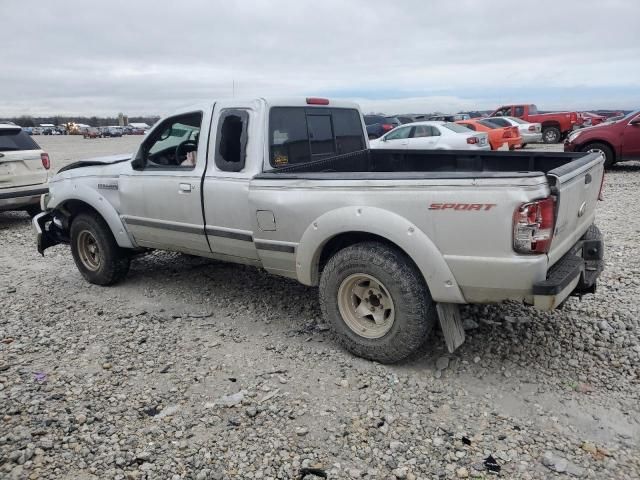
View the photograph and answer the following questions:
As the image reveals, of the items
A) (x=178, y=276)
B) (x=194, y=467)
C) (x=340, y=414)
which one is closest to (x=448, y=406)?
(x=340, y=414)

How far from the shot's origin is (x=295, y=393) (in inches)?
137

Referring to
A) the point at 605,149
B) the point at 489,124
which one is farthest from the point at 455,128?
the point at 489,124

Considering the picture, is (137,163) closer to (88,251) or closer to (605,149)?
(88,251)

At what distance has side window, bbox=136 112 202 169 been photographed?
477 cm

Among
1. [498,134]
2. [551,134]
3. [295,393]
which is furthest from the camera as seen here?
[551,134]

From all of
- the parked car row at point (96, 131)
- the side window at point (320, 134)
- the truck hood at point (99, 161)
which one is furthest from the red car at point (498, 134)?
the parked car row at point (96, 131)

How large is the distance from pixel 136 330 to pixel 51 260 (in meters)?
3.02

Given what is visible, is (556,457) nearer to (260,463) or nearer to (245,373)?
(260,463)

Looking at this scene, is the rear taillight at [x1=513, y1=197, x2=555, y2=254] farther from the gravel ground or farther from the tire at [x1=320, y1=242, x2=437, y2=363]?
the gravel ground

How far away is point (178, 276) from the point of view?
591 centimetres

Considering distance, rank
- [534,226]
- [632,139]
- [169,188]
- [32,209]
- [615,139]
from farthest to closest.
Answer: [615,139] < [632,139] < [32,209] < [169,188] < [534,226]

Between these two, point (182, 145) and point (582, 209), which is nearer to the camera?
point (582, 209)

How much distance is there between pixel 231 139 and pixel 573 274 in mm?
2778

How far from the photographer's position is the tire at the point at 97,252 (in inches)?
213
